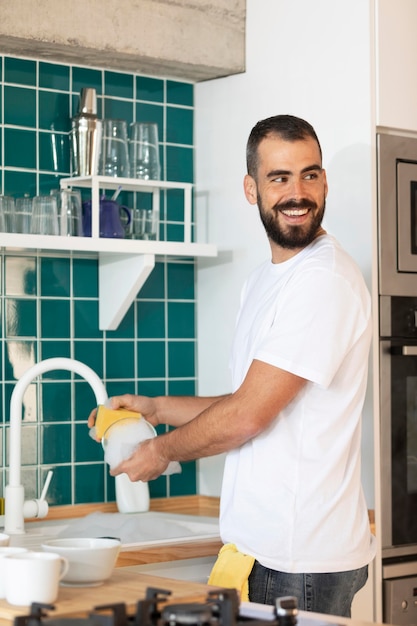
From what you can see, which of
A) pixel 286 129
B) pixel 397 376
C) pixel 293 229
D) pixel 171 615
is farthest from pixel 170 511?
pixel 171 615

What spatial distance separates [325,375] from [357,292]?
7.8 inches

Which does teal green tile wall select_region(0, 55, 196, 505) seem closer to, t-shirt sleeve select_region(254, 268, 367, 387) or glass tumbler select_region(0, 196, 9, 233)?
glass tumbler select_region(0, 196, 9, 233)

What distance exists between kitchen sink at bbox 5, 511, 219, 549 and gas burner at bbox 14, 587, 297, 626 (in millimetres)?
1064

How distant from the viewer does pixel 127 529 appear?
2.77m

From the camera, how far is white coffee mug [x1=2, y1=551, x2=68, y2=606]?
1615mm

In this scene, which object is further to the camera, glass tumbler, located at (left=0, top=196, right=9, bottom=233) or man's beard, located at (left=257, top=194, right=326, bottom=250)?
glass tumbler, located at (left=0, top=196, right=9, bottom=233)

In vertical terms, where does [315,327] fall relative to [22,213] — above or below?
below

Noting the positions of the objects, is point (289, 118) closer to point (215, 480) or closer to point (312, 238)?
point (312, 238)

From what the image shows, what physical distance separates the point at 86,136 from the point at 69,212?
0.25 meters

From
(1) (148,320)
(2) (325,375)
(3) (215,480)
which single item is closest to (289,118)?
(2) (325,375)

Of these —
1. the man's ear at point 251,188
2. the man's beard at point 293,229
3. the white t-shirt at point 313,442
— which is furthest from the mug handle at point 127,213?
the white t-shirt at point 313,442

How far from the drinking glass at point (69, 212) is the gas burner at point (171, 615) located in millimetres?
1469

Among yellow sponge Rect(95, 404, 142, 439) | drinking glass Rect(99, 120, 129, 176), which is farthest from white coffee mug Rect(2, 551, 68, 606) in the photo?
drinking glass Rect(99, 120, 129, 176)

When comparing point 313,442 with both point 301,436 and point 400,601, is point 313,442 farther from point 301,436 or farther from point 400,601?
point 400,601
